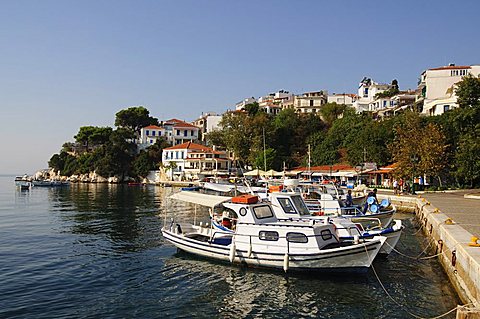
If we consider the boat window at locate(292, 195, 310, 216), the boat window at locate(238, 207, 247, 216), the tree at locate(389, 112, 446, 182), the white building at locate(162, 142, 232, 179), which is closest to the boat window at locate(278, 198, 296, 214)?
the boat window at locate(292, 195, 310, 216)

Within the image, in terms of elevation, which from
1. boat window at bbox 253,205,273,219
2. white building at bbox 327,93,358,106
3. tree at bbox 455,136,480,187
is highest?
white building at bbox 327,93,358,106

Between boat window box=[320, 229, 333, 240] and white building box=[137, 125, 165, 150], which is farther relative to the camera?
white building box=[137, 125, 165, 150]

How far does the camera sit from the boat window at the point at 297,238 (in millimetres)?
16752

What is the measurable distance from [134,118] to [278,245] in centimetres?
10568

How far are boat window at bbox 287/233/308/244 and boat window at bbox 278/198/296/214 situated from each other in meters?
3.15

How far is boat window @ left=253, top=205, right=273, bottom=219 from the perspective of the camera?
1870 centimetres

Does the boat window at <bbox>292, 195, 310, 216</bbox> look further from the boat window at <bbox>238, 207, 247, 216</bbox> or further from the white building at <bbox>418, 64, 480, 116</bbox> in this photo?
the white building at <bbox>418, 64, 480, 116</bbox>

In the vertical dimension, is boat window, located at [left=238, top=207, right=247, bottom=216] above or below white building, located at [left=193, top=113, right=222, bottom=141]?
below

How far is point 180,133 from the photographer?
376ft

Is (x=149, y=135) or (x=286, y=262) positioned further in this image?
(x=149, y=135)

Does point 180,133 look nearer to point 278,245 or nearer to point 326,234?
point 278,245

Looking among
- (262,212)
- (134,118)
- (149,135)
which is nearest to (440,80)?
(262,212)

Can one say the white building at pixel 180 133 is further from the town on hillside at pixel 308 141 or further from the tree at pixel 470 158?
the tree at pixel 470 158

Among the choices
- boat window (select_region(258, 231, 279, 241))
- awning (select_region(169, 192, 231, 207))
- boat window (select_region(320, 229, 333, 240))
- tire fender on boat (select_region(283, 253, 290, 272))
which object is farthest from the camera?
awning (select_region(169, 192, 231, 207))
